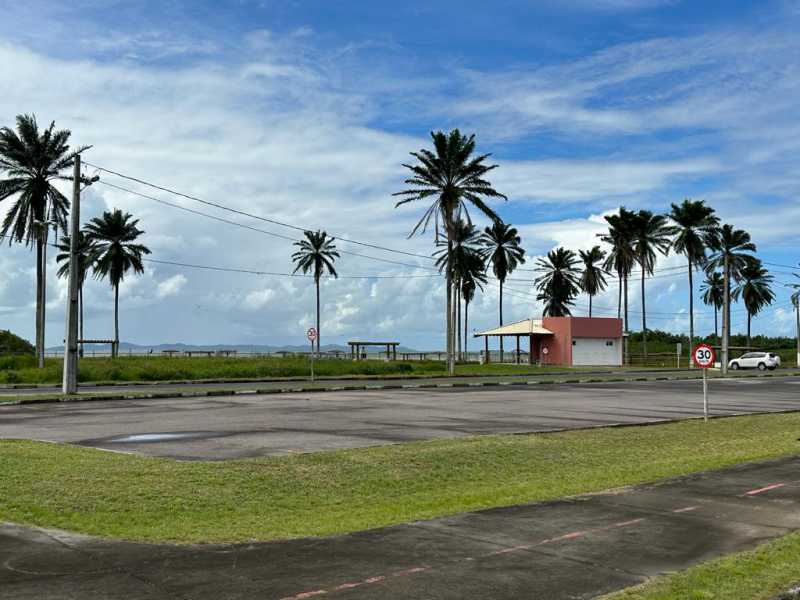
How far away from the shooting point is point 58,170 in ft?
175

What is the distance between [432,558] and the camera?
23.3ft

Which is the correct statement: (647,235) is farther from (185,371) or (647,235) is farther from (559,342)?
(185,371)

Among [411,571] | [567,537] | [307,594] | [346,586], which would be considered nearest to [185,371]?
[567,537]

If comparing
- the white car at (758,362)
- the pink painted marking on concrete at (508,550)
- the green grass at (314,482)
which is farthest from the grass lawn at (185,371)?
the pink painted marking on concrete at (508,550)

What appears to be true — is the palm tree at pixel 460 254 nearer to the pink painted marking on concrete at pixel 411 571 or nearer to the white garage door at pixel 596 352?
the white garage door at pixel 596 352

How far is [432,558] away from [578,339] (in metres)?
70.1

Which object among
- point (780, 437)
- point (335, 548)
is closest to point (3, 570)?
point (335, 548)

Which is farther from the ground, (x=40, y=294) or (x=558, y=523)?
(x=40, y=294)

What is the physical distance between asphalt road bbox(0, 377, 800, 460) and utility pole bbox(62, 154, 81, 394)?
3.90m

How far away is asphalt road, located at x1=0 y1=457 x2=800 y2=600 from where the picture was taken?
6172mm

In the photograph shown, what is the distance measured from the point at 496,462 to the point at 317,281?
7359cm

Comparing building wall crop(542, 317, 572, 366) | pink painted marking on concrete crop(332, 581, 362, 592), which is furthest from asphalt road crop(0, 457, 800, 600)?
building wall crop(542, 317, 572, 366)

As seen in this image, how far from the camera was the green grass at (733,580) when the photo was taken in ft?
19.8

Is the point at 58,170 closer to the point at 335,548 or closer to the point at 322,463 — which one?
the point at 322,463
